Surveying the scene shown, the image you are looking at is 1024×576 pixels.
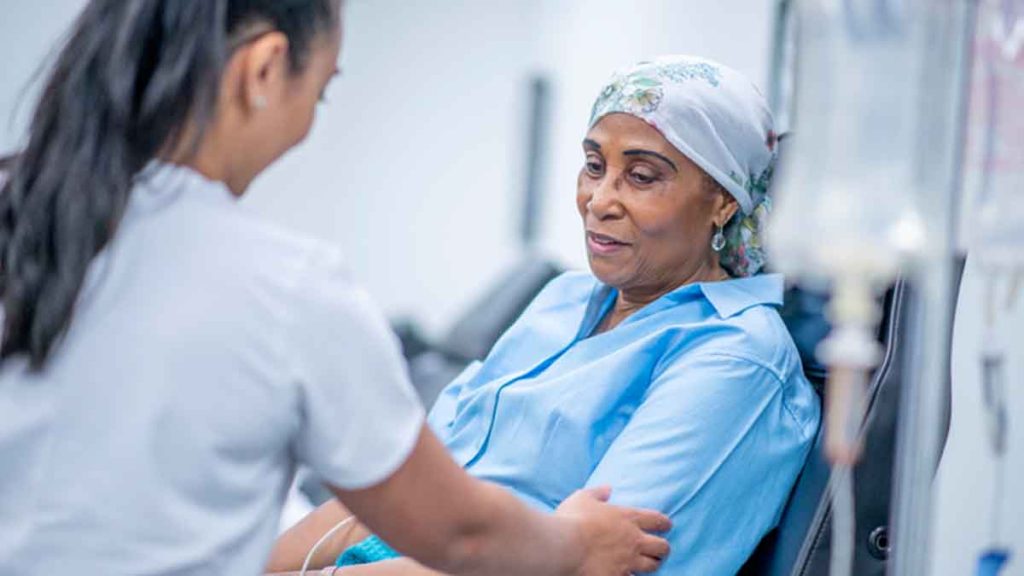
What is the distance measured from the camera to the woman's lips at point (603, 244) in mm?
1759

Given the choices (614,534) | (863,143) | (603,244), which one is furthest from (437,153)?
(863,143)

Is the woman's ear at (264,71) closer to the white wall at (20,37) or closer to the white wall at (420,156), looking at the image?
the white wall at (20,37)

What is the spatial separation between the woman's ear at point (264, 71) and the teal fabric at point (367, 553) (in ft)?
2.53

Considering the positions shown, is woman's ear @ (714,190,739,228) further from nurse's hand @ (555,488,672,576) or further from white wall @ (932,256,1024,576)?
nurse's hand @ (555,488,672,576)

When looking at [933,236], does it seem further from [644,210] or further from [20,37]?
[20,37]

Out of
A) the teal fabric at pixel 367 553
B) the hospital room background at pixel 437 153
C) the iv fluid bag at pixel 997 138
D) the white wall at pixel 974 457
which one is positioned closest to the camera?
the iv fluid bag at pixel 997 138

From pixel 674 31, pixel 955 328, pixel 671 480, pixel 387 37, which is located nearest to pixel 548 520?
pixel 671 480

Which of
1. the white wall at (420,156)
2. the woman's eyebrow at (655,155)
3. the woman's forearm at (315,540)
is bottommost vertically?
the white wall at (420,156)

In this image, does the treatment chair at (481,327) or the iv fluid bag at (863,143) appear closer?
the iv fluid bag at (863,143)

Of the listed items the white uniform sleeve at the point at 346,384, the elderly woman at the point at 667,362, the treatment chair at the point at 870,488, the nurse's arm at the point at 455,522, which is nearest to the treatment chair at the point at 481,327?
the elderly woman at the point at 667,362

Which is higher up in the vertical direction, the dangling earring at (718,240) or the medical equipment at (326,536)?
the dangling earring at (718,240)

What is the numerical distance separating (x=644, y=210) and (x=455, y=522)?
2.33 feet

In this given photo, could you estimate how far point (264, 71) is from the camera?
108cm

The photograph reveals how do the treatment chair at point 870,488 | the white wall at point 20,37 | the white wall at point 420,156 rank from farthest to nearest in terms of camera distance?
the white wall at point 420,156, the white wall at point 20,37, the treatment chair at point 870,488
